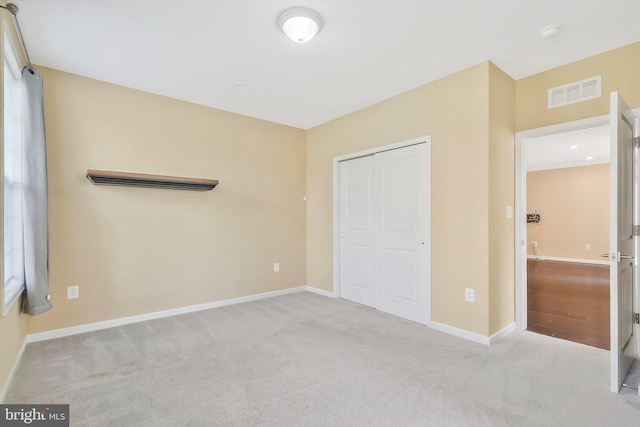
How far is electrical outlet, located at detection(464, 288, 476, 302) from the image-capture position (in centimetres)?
290

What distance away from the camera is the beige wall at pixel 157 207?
3.03m

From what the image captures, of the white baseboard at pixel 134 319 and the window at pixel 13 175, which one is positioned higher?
the window at pixel 13 175

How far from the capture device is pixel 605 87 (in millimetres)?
2664

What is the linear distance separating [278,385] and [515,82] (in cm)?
366

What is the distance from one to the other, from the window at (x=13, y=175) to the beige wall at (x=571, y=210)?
10.5m

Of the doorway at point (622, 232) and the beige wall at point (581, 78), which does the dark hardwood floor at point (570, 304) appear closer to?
the doorway at point (622, 232)

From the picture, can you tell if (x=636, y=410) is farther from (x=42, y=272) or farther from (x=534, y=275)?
(x=534, y=275)

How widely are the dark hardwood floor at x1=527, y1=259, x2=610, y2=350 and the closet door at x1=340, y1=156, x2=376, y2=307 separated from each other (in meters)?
1.89

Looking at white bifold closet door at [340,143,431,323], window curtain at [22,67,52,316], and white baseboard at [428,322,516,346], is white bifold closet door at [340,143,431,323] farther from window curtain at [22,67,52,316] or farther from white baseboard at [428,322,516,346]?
window curtain at [22,67,52,316]

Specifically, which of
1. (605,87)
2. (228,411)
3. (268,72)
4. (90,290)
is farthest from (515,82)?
(90,290)

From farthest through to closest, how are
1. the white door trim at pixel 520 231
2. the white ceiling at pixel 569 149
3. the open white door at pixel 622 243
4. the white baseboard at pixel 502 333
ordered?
1. the white ceiling at pixel 569 149
2. the white door trim at pixel 520 231
3. the white baseboard at pixel 502 333
4. the open white door at pixel 622 243

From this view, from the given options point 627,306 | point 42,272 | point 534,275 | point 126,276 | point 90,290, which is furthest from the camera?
point 534,275

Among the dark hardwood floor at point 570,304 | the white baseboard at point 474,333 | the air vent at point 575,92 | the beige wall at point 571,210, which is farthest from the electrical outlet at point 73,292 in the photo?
the beige wall at point 571,210

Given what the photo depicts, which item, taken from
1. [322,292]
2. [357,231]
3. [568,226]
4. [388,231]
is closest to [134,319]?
[322,292]
